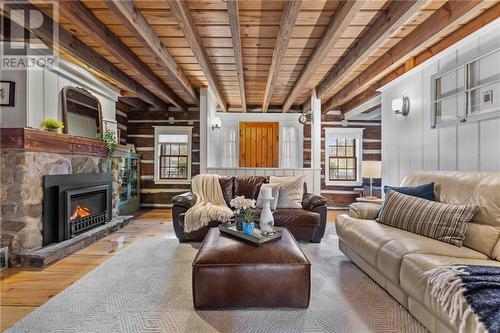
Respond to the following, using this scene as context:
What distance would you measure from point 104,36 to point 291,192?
10.1 feet

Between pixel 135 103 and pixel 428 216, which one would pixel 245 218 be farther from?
pixel 135 103

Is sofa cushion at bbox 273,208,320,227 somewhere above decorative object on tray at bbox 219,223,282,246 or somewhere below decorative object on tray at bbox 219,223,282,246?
below

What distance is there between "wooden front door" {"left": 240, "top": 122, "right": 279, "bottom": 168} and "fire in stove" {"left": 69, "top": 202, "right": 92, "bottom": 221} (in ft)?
12.3

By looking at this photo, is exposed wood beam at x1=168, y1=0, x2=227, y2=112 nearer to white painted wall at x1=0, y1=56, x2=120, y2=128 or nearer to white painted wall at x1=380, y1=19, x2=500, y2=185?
white painted wall at x1=0, y1=56, x2=120, y2=128

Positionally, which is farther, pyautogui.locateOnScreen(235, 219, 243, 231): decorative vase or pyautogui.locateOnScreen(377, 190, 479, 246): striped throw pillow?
pyautogui.locateOnScreen(235, 219, 243, 231): decorative vase

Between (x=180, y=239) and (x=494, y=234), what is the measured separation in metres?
3.33

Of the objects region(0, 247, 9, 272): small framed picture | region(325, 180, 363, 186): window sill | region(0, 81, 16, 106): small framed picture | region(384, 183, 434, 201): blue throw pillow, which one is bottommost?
region(0, 247, 9, 272): small framed picture

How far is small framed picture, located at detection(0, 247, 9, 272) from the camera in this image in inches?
106

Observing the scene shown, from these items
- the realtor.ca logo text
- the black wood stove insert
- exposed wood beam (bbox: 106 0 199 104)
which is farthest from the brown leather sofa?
the realtor.ca logo text

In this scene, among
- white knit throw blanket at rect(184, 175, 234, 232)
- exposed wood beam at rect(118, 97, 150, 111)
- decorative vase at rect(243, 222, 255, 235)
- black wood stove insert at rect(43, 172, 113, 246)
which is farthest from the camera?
exposed wood beam at rect(118, 97, 150, 111)

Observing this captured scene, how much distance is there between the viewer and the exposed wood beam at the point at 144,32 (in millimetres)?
2207

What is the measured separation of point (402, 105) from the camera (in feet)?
12.6

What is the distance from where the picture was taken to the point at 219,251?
207cm

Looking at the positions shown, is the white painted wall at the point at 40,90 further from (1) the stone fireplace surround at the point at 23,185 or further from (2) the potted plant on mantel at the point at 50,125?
(1) the stone fireplace surround at the point at 23,185
